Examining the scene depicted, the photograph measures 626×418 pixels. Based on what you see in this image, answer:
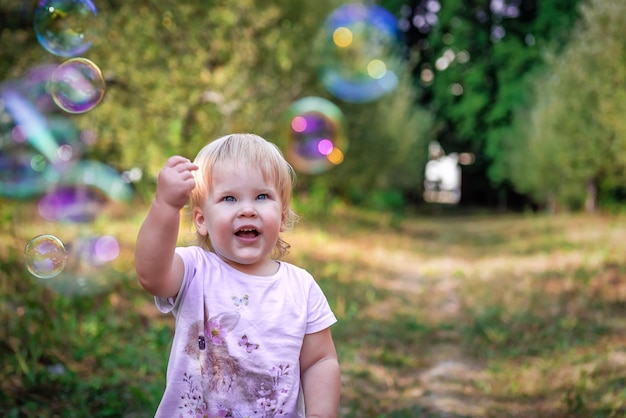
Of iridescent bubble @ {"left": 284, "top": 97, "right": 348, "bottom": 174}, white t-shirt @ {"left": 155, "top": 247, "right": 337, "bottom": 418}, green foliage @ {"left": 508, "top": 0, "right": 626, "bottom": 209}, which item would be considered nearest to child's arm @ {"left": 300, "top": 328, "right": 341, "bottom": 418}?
white t-shirt @ {"left": 155, "top": 247, "right": 337, "bottom": 418}

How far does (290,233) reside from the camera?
1033cm

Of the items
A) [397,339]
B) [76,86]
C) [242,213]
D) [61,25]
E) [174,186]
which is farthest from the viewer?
[397,339]

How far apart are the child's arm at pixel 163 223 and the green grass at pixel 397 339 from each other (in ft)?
6.87

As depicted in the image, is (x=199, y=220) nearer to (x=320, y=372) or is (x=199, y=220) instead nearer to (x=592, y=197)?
(x=320, y=372)

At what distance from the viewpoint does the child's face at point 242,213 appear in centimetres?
198

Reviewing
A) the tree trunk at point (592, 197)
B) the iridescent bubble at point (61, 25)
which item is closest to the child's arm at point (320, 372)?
the iridescent bubble at point (61, 25)

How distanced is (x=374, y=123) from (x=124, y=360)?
12.0 meters

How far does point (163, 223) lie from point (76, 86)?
222 cm

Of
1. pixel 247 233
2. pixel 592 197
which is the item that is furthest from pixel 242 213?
pixel 592 197

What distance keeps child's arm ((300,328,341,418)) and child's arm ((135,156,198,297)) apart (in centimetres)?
52

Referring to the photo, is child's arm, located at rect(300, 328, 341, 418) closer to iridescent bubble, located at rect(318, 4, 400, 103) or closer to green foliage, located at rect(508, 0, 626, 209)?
iridescent bubble, located at rect(318, 4, 400, 103)

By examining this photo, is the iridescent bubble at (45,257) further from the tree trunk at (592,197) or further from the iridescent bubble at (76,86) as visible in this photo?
the tree trunk at (592,197)

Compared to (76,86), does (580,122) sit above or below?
above

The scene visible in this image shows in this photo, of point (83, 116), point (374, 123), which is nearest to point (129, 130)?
point (83, 116)
